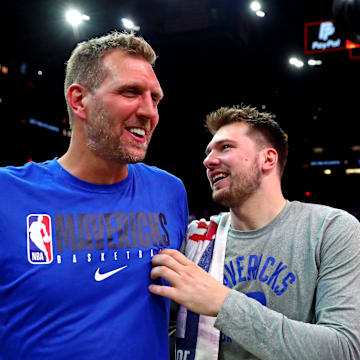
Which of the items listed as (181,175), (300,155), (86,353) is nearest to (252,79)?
(181,175)

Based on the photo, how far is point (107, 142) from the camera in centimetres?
142

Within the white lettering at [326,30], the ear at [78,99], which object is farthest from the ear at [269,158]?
the white lettering at [326,30]

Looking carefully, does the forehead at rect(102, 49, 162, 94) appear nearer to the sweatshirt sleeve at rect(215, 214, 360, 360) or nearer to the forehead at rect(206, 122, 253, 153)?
the forehead at rect(206, 122, 253, 153)

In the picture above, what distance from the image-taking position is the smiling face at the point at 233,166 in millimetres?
1919

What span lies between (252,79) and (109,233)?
12.3 m

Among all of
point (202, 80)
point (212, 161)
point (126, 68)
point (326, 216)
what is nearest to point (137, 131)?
point (126, 68)

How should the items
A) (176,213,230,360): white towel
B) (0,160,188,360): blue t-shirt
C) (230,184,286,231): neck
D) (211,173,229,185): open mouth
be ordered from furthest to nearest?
(211,173,229,185): open mouth → (230,184,286,231): neck → (176,213,230,360): white towel → (0,160,188,360): blue t-shirt

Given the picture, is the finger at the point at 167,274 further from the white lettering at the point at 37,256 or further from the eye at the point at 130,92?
the eye at the point at 130,92

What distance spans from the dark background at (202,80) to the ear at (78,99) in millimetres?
1673

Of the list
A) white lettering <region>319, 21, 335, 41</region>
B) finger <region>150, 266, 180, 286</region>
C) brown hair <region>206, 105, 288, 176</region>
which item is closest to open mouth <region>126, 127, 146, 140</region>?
finger <region>150, 266, 180, 286</region>

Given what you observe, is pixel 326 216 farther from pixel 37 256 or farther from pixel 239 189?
pixel 37 256

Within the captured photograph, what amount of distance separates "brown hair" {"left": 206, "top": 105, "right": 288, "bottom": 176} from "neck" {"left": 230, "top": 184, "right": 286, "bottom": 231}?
28 cm

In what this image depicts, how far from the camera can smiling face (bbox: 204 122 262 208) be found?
6.30 ft

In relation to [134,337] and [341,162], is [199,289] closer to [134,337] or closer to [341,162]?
[134,337]
